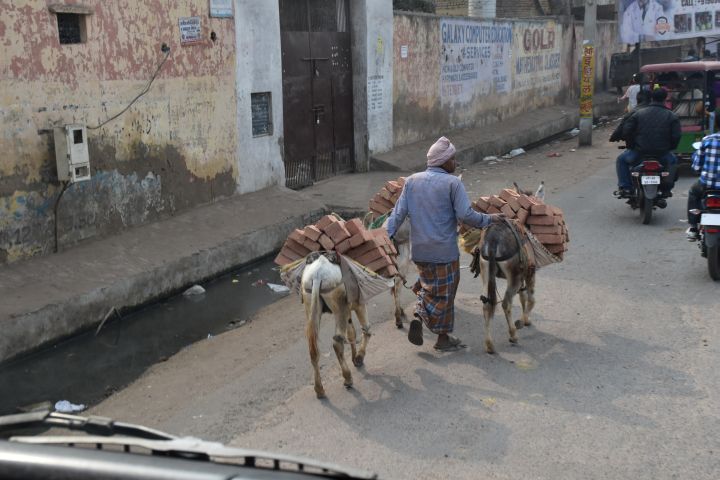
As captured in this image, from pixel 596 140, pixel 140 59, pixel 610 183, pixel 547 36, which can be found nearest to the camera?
pixel 140 59

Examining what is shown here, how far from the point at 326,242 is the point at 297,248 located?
264 mm

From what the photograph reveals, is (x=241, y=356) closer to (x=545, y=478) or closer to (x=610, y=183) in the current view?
(x=545, y=478)

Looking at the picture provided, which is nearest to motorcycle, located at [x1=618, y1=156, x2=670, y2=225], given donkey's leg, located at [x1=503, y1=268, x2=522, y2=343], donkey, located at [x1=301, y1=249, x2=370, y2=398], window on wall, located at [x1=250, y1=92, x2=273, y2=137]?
donkey's leg, located at [x1=503, y1=268, x2=522, y2=343]


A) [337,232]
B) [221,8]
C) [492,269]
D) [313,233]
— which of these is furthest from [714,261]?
[221,8]

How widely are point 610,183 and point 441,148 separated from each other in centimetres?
907

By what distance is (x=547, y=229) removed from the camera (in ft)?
23.6

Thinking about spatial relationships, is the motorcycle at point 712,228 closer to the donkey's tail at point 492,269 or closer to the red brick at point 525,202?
the red brick at point 525,202

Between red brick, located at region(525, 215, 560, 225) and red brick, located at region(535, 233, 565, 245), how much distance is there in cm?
11

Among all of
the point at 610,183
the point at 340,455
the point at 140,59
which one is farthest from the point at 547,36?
the point at 340,455

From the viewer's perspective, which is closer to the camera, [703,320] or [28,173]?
[703,320]

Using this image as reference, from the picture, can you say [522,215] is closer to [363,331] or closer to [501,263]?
[501,263]

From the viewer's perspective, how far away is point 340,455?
16.6 feet

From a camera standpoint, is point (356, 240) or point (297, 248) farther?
point (297, 248)

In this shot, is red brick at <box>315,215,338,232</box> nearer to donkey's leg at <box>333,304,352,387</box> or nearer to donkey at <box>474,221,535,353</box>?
donkey's leg at <box>333,304,352,387</box>
